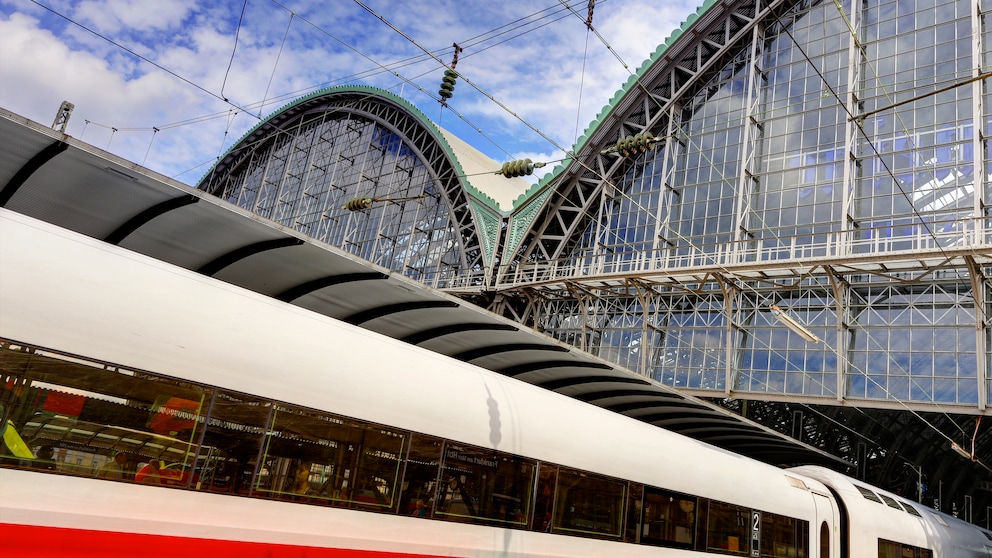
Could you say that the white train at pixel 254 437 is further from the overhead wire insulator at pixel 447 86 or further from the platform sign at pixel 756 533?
the overhead wire insulator at pixel 447 86

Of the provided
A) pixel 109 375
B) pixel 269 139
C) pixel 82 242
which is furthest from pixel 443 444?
pixel 269 139

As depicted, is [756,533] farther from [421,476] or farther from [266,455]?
[266,455]

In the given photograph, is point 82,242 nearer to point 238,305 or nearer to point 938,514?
point 238,305

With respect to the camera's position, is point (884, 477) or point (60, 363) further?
point (884, 477)

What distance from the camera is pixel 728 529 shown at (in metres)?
12.9

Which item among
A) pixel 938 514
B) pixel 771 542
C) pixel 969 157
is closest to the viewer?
pixel 771 542

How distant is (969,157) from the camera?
98.6 feet

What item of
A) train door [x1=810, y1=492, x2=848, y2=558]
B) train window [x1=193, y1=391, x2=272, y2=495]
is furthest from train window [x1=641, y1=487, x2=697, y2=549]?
train window [x1=193, y1=391, x2=272, y2=495]

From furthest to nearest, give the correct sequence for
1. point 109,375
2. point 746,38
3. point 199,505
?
1. point 746,38
2. point 199,505
3. point 109,375

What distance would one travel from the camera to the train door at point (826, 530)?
1511cm

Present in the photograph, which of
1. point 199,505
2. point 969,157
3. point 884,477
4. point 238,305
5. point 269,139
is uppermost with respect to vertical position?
point 269,139

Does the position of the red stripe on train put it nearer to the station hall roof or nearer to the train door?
the station hall roof

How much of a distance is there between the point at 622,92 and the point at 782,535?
3218 centimetres

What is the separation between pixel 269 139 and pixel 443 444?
71136 mm
